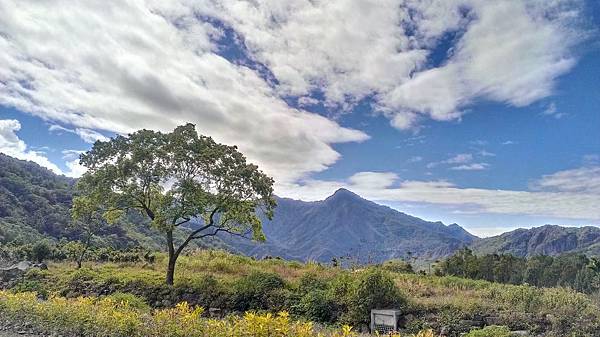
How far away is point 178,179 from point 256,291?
6660 mm

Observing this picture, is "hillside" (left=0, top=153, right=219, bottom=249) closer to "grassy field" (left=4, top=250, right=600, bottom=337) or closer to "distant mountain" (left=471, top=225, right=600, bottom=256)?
"grassy field" (left=4, top=250, right=600, bottom=337)

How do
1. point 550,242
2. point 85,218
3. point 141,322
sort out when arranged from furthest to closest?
point 550,242, point 85,218, point 141,322

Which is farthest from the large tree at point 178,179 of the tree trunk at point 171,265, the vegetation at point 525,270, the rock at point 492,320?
the vegetation at point 525,270

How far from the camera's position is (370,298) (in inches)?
551

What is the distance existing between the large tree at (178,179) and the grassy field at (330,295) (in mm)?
2170

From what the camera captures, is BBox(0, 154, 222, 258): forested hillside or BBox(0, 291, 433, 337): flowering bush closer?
BBox(0, 291, 433, 337): flowering bush

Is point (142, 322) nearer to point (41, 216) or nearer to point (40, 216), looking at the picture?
point (40, 216)

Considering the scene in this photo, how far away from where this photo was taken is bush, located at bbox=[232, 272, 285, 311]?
54.7 feet

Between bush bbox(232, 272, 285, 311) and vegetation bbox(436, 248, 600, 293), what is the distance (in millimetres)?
21903

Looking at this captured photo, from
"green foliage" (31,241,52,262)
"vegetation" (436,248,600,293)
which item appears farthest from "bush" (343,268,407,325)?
"green foliage" (31,241,52,262)

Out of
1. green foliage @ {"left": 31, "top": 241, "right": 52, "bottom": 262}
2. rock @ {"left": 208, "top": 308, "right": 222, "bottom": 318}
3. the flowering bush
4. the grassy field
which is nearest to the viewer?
the flowering bush

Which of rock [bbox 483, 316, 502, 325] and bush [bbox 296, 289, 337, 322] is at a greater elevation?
rock [bbox 483, 316, 502, 325]

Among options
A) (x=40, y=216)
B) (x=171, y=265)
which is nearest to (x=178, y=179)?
(x=171, y=265)

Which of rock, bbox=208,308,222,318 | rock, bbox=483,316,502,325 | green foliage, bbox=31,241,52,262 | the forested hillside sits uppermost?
the forested hillside
